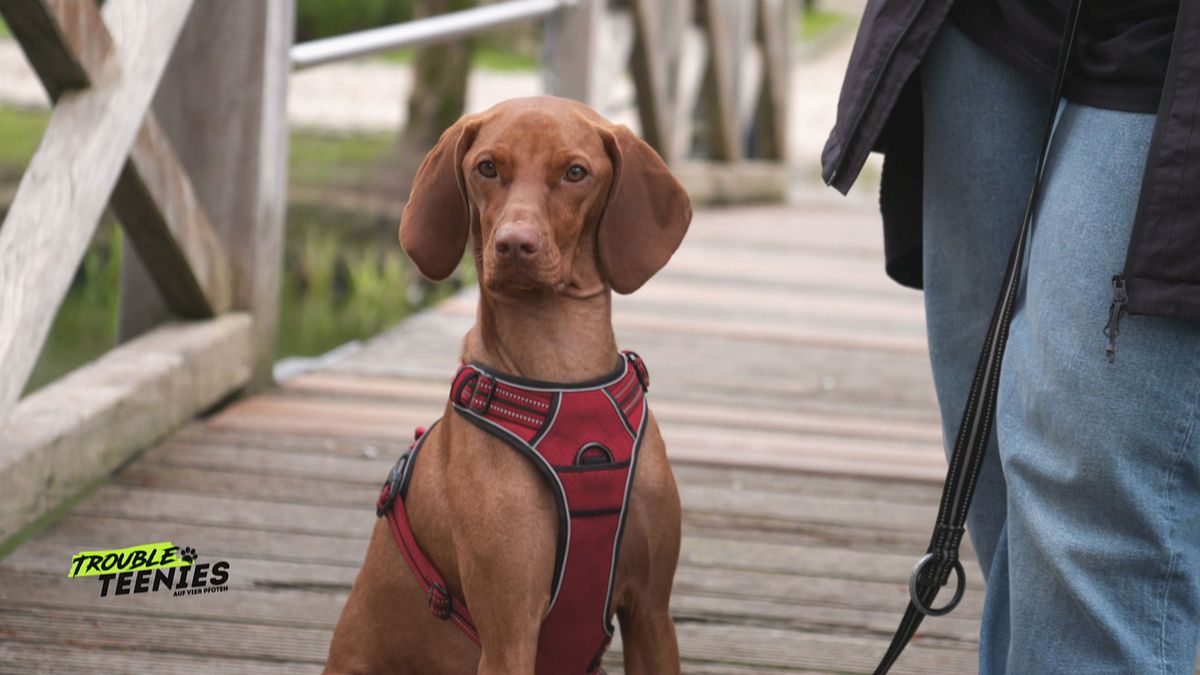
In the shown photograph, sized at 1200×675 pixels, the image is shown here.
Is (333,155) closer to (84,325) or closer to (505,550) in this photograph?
(84,325)

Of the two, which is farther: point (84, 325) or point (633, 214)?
point (84, 325)

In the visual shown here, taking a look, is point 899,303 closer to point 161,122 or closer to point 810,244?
point 810,244

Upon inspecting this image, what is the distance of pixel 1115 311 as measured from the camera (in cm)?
167

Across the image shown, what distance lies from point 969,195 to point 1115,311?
431 mm

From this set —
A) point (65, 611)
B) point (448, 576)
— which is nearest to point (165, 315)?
point (65, 611)

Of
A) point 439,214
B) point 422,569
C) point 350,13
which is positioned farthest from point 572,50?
point 350,13

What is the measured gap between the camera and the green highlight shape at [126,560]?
262cm

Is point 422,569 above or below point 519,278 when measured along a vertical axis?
below

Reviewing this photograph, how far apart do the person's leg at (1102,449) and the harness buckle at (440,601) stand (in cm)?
75

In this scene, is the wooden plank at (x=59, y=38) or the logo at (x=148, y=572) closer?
the logo at (x=148, y=572)

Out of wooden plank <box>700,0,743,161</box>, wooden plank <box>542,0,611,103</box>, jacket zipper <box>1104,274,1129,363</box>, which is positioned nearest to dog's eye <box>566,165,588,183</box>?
jacket zipper <box>1104,274,1129,363</box>

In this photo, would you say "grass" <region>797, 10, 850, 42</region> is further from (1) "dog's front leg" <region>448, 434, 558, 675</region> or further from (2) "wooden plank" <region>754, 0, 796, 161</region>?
(1) "dog's front leg" <region>448, 434, 558, 675</region>

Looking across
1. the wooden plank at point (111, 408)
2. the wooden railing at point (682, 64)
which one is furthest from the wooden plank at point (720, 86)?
the wooden plank at point (111, 408)

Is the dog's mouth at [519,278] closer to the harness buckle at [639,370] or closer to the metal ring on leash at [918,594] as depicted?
the harness buckle at [639,370]
